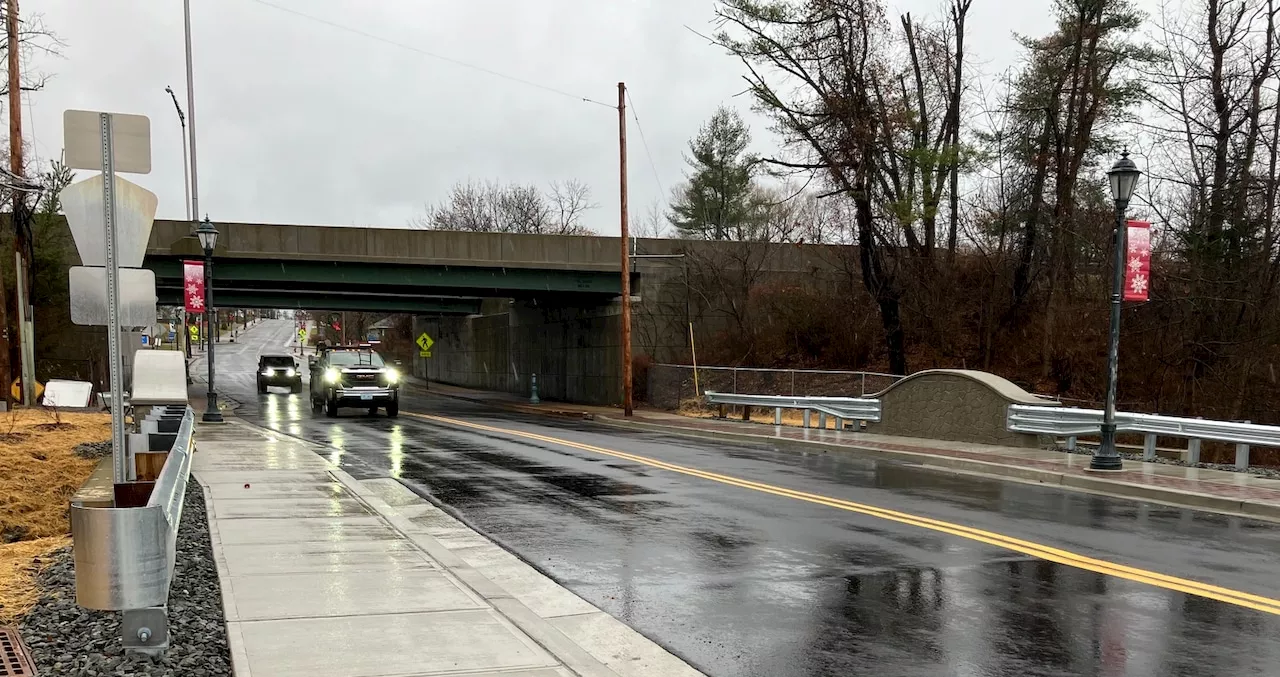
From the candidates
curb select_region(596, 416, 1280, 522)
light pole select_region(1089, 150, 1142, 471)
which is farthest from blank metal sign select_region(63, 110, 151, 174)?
light pole select_region(1089, 150, 1142, 471)

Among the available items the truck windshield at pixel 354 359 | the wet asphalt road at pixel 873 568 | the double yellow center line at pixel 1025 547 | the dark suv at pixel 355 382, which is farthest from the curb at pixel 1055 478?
the truck windshield at pixel 354 359

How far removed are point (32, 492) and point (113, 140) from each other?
6.90 m

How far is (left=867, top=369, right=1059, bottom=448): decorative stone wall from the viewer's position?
1708cm

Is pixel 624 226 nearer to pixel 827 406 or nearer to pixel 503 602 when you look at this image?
pixel 827 406

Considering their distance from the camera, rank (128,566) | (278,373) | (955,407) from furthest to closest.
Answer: (278,373)
(955,407)
(128,566)

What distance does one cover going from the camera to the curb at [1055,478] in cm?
1066

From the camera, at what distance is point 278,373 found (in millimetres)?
44688

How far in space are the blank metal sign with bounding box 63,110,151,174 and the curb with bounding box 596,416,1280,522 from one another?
1164 cm

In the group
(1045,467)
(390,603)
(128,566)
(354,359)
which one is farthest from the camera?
(354,359)

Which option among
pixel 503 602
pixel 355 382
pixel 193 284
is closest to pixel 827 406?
pixel 355 382

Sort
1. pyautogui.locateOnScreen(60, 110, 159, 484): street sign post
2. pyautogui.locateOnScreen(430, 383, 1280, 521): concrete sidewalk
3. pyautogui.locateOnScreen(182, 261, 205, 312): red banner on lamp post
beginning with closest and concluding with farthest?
pyautogui.locateOnScreen(60, 110, 159, 484): street sign post
pyautogui.locateOnScreen(430, 383, 1280, 521): concrete sidewalk
pyautogui.locateOnScreen(182, 261, 205, 312): red banner on lamp post

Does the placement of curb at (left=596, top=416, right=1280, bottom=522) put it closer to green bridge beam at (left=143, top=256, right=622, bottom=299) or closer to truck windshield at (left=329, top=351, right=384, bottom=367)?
truck windshield at (left=329, top=351, right=384, bottom=367)

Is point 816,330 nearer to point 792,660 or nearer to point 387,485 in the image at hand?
point 387,485

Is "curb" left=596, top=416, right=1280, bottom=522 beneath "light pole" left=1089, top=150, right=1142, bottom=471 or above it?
beneath
